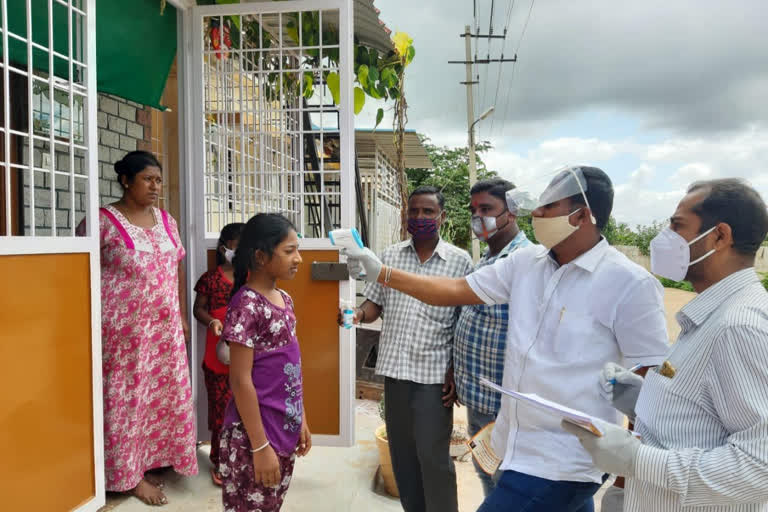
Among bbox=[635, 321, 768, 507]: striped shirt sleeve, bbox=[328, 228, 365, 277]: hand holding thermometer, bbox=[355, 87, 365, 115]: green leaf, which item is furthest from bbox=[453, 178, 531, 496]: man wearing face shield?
bbox=[355, 87, 365, 115]: green leaf

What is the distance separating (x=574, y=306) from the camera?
1.64 m

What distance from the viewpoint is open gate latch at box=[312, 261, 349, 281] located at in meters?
3.30

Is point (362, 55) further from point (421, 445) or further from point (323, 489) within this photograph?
point (323, 489)

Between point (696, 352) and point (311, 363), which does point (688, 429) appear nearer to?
point (696, 352)

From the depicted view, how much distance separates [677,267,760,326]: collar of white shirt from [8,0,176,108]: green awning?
10.4ft

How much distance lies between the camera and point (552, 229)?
174 cm

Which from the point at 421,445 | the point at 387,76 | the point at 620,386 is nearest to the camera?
the point at 620,386

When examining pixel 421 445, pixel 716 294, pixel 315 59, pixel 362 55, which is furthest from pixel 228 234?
pixel 716 294

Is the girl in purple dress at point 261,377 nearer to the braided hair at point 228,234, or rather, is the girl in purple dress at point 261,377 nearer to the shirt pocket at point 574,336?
the shirt pocket at point 574,336

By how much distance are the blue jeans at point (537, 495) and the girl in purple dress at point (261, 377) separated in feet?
2.55

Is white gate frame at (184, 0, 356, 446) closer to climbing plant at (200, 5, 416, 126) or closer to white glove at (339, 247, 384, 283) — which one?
climbing plant at (200, 5, 416, 126)

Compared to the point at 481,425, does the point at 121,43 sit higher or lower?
higher

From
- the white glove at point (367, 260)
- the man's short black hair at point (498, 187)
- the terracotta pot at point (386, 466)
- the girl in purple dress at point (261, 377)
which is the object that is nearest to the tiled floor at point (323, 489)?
the terracotta pot at point (386, 466)

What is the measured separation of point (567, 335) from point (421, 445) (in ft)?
3.85
